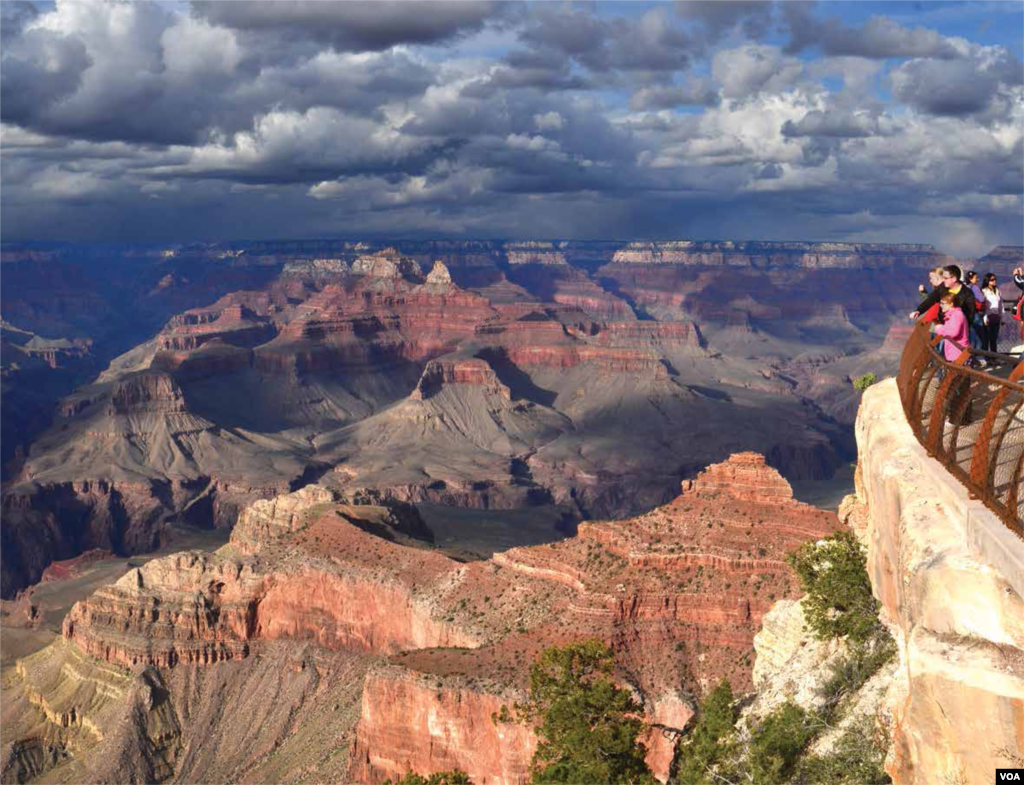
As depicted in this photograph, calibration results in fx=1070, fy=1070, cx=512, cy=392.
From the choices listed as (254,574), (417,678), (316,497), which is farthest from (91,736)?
(417,678)

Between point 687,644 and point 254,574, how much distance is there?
1573 inches

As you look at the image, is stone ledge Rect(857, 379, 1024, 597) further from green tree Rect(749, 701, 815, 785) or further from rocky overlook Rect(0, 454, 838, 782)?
rocky overlook Rect(0, 454, 838, 782)

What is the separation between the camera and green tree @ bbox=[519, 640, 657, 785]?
115 feet

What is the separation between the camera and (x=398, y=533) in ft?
312

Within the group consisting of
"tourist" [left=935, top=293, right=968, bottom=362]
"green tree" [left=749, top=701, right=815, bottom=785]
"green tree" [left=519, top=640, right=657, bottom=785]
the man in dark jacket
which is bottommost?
"green tree" [left=519, top=640, right=657, bottom=785]

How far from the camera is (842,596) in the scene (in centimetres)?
3064

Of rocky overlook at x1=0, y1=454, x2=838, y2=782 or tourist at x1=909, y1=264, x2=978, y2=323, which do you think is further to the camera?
rocky overlook at x1=0, y1=454, x2=838, y2=782

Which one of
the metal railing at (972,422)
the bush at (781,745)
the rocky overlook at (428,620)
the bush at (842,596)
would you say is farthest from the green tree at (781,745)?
the rocky overlook at (428,620)

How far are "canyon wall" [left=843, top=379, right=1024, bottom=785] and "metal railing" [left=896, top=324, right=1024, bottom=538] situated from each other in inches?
14.1

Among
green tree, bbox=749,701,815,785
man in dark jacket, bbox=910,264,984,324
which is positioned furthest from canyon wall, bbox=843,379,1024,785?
man in dark jacket, bbox=910,264,984,324

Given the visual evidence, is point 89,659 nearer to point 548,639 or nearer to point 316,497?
→ point 316,497

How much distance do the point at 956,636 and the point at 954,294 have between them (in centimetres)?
1529

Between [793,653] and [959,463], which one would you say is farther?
[793,653]

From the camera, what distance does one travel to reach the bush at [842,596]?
95.2 ft
